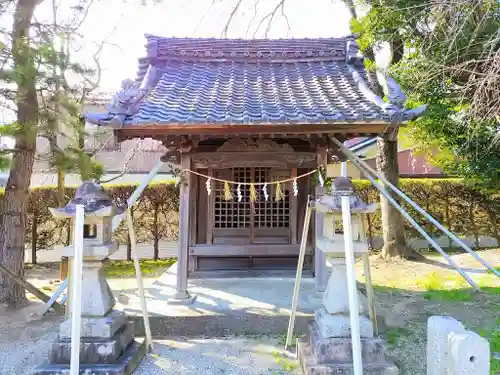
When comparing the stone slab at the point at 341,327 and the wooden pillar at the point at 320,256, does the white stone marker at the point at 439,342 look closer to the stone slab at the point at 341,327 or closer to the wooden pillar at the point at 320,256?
the stone slab at the point at 341,327

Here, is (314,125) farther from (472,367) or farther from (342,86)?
(472,367)

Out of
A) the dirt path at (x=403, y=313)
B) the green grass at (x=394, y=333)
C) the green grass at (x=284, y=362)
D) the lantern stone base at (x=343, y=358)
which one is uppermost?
the lantern stone base at (x=343, y=358)

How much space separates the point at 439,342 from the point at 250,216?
455cm

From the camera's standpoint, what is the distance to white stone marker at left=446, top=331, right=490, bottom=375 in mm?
2586

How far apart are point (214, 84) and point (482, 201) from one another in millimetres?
10095

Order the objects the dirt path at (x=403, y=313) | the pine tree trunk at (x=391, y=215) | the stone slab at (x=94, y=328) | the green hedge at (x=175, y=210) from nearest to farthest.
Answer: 1. the stone slab at (x=94, y=328)
2. the dirt path at (x=403, y=313)
3. the pine tree trunk at (x=391, y=215)
4. the green hedge at (x=175, y=210)

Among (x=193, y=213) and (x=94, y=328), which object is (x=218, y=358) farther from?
(x=193, y=213)

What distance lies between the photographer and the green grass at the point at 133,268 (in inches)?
383

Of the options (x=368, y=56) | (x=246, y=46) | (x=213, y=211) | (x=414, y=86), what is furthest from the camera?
(x=368, y=56)

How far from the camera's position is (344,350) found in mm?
3945

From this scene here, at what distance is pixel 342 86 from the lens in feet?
21.1

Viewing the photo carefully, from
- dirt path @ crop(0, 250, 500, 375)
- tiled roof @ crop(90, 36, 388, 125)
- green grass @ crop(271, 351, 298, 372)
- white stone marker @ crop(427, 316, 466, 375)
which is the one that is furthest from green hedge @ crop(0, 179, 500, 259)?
white stone marker @ crop(427, 316, 466, 375)

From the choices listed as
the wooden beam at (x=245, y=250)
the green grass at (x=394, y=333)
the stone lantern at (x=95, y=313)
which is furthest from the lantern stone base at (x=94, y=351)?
the green grass at (x=394, y=333)

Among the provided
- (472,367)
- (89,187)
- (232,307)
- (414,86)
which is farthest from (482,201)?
(89,187)
